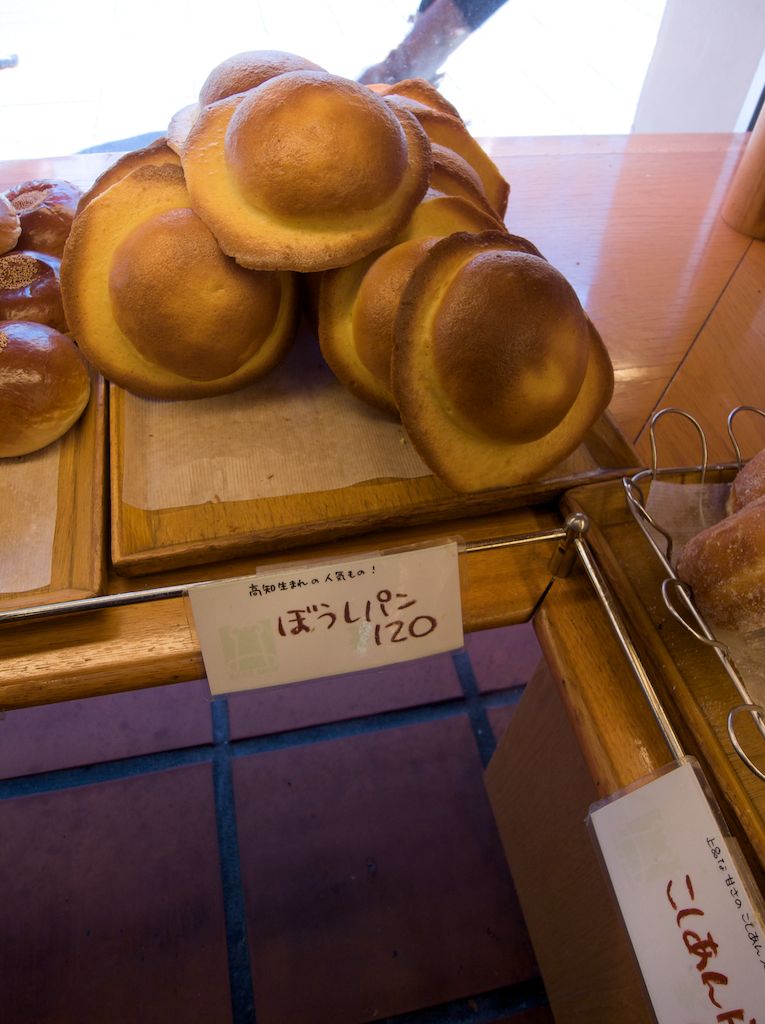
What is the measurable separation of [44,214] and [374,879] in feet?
3.18

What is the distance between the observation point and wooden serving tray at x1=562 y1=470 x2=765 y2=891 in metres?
0.49

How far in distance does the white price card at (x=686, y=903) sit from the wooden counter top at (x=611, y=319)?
0.71 ft

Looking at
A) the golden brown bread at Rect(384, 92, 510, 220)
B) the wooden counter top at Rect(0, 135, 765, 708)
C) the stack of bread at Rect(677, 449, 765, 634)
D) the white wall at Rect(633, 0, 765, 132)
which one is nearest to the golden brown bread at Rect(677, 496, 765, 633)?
the stack of bread at Rect(677, 449, 765, 634)

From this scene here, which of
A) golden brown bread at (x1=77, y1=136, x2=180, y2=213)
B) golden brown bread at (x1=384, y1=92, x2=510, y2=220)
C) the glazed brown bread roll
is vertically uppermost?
golden brown bread at (x1=384, y1=92, x2=510, y2=220)

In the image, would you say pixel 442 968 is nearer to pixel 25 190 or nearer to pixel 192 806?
pixel 192 806

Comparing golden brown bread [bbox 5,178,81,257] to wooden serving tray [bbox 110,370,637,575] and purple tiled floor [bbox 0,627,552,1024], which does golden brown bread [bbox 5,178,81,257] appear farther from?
purple tiled floor [bbox 0,627,552,1024]

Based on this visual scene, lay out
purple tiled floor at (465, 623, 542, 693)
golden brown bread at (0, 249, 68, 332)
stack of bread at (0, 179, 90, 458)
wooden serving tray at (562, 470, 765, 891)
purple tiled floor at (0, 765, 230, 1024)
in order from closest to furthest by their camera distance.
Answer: wooden serving tray at (562, 470, 765, 891) → stack of bread at (0, 179, 90, 458) → golden brown bread at (0, 249, 68, 332) → purple tiled floor at (0, 765, 230, 1024) → purple tiled floor at (465, 623, 542, 693)

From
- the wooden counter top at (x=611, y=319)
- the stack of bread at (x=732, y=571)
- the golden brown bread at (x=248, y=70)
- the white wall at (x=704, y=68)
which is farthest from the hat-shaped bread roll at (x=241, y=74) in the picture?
the white wall at (x=704, y=68)

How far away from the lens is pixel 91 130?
2080mm

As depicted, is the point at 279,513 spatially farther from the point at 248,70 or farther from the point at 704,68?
the point at 704,68

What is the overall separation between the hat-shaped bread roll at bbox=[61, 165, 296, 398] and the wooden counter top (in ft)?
0.68

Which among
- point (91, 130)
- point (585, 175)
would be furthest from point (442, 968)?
point (91, 130)

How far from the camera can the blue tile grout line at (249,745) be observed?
1.11 m

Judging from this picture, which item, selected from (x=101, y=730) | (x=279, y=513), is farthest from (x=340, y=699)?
(x=279, y=513)
